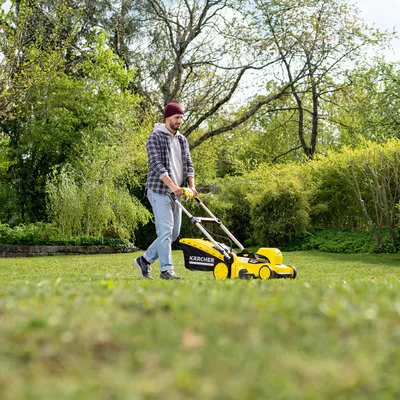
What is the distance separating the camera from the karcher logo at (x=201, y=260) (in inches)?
292

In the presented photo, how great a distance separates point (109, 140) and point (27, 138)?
296cm

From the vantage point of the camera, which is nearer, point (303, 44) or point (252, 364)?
point (252, 364)

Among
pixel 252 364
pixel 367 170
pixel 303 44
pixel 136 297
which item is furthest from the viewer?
pixel 303 44

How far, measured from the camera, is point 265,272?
7.06 meters

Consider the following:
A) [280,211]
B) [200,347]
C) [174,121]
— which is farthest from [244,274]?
[280,211]

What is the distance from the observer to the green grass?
219cm

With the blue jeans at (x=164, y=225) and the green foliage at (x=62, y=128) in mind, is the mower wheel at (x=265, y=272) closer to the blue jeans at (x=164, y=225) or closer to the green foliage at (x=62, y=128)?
the blue jeans at (x=164, y=225)

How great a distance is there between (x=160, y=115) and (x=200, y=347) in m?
23.0

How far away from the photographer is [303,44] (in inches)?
887

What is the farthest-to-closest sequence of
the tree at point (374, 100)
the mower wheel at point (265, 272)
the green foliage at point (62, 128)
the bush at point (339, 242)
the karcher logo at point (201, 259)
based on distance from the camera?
the tree at point (374, 100)
the green foliage at point (62, 128)
the bush at point (339, 242)
the karcher logo at point (201, 259)
the mower wheel at point (265, 272)

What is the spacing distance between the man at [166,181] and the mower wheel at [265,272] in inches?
37.1

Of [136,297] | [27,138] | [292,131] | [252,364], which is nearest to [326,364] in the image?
[252,364]

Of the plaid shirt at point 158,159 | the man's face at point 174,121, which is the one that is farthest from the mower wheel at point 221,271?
the man's face at point 174,121

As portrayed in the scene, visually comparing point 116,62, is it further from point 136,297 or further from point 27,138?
point 136,297
